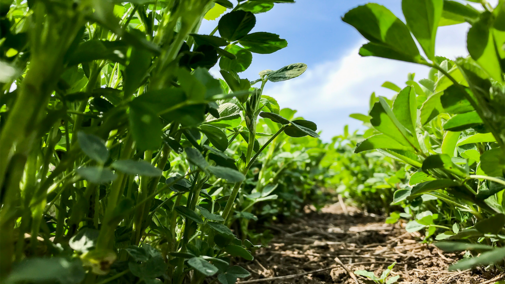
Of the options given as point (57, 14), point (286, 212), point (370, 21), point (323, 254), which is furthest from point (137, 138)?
point (286, 212)

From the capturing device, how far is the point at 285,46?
36.9 inches

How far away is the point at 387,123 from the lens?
2.39 feet

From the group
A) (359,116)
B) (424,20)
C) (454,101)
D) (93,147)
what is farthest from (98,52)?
(359,116)

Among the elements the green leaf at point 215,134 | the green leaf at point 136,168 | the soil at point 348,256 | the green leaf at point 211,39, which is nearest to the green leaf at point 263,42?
the green leaf at point 211,39

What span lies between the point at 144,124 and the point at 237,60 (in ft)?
1.73

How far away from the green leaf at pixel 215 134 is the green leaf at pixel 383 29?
355 mm

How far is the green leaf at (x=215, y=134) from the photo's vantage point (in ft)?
2.58

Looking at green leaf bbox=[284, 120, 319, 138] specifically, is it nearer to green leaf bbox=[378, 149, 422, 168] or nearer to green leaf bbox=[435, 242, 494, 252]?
green leaf bbox=[378, 149, 422, 168]

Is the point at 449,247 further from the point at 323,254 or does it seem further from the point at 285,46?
the point at 323,254

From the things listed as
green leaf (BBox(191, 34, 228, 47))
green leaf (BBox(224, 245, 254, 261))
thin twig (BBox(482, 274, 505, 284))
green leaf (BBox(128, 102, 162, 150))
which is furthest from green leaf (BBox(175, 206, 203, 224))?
thin twig (BBox(482, 274, 505, 284))

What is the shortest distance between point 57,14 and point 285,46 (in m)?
0.59

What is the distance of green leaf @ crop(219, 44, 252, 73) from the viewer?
3.22 feet

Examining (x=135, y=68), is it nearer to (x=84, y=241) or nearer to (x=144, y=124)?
(x=144, y=124)

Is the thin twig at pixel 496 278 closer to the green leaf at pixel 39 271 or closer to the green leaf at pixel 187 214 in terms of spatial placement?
the green leaf at pixel 187 214
